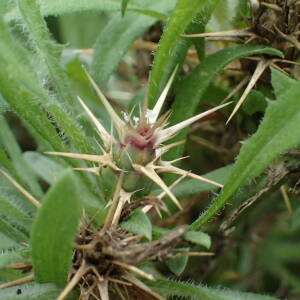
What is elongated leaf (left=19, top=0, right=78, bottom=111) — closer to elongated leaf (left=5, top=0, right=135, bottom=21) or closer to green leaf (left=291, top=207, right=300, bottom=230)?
elongated leaf (left=5, top=0, right=135, bottom=21)

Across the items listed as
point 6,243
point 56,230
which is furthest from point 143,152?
point 6,243

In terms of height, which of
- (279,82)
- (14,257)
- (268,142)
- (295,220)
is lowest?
(295,220)

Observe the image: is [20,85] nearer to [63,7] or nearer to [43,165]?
[63,7]

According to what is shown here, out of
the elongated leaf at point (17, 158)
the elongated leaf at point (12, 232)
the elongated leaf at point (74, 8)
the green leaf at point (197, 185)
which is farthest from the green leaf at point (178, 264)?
the elongated leaf at point (74, 8)

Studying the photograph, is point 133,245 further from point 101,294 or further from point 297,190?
point 297,190

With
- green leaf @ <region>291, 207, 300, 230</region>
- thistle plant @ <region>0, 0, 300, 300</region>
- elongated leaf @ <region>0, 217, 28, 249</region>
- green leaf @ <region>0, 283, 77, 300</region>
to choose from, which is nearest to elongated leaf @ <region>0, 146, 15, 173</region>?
thistle plant @ <region>0, 0, 300, 300</region>

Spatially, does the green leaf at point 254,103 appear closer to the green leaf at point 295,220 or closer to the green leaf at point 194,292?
the green leaf at point 295,220
